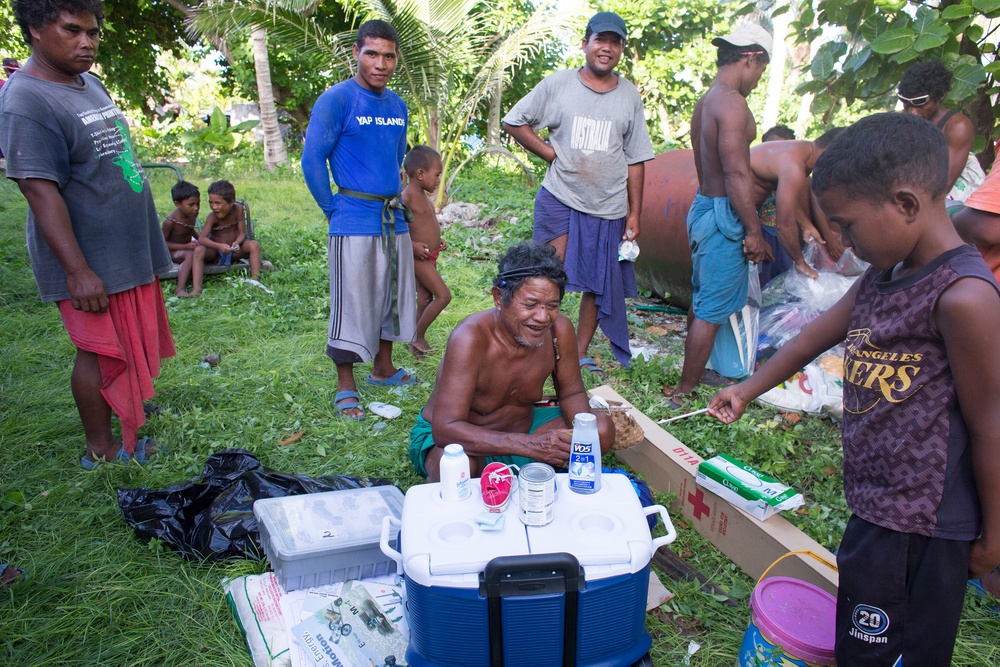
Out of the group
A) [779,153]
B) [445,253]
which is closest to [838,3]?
[779,153]

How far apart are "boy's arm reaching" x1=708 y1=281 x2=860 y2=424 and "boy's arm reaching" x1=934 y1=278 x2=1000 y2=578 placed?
38 cm

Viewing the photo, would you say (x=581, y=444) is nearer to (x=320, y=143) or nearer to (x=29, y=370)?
(x=320, y=143)

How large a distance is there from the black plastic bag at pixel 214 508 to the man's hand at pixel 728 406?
1.58 metres

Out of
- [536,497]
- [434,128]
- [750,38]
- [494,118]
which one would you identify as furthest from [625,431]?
[494,118]

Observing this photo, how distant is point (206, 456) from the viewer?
127 inches

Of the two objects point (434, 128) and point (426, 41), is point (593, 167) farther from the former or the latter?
point (434, 128)

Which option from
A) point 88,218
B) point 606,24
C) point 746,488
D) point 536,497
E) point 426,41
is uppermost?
point 426,41

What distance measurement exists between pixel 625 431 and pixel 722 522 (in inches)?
21.5

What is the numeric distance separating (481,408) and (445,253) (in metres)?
4.80

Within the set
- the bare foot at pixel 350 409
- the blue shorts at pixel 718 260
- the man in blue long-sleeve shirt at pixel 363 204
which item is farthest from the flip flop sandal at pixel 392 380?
the blue shorts at pixel 718 260

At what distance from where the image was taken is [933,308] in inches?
58.1

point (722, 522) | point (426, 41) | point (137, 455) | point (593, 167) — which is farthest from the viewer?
point (426, 41)

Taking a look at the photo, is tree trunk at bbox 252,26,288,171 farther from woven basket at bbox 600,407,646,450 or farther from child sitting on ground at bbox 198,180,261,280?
woven basket at bbox 600,407,646,450

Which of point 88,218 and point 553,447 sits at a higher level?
point 88,218
